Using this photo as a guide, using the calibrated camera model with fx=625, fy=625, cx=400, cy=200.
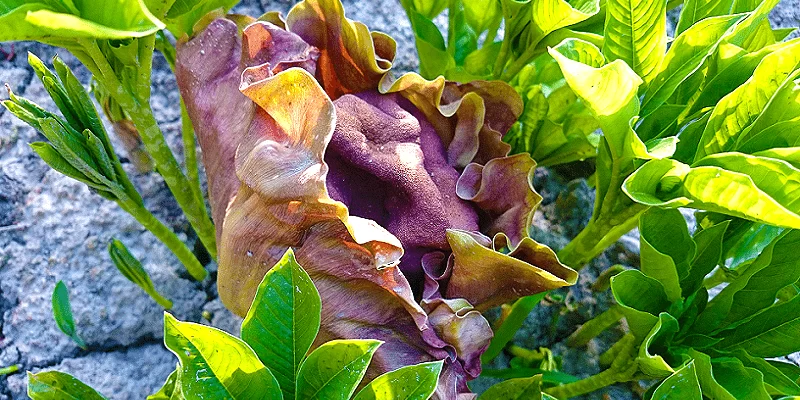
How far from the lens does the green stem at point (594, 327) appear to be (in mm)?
841

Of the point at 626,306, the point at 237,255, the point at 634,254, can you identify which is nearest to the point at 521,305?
the point at 626,306

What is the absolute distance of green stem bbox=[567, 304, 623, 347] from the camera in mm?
841

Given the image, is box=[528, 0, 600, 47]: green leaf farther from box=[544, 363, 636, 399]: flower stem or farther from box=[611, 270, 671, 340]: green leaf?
box=[544, 363, 636, 399]: flower stem

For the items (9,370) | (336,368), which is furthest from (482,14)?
(9,370)

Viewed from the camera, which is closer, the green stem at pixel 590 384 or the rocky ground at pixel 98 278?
the green stem at pixel 590 384

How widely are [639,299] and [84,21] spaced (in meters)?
0.59

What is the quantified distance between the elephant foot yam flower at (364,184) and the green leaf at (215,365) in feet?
0.32

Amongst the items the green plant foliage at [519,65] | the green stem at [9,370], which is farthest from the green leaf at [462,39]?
the green stem at [9,370]

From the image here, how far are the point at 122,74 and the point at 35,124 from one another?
4.5 inches

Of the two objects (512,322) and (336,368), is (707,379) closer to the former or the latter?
(512,322)

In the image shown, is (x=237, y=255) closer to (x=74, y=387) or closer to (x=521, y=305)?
(x=74, y=387)

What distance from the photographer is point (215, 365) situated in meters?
0.50

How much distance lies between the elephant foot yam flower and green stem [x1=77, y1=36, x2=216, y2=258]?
5 cm

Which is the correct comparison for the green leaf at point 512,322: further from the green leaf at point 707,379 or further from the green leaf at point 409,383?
the green leaf at point 409,383
